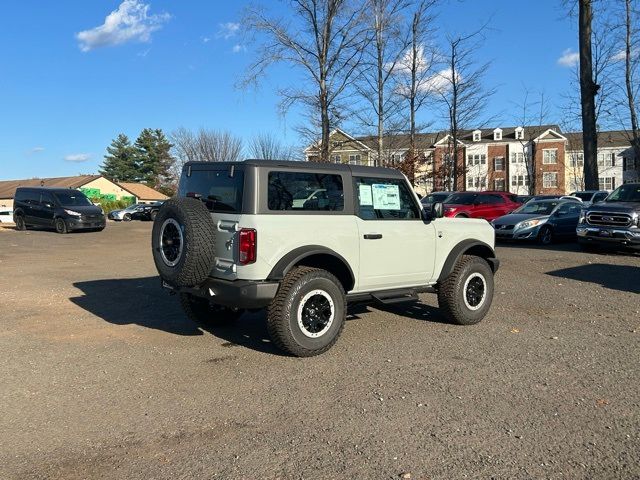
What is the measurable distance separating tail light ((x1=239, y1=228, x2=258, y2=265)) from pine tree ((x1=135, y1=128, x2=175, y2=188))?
95.8 m

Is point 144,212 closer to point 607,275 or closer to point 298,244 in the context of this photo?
point 607,275

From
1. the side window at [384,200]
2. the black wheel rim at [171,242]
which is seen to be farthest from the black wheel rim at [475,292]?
the black wheel rim at [171,242]

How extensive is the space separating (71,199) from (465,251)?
20804 mm

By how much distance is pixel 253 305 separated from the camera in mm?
5145

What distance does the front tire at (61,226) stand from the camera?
22489 millimetres

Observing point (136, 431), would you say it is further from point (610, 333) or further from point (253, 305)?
point (610, 333)

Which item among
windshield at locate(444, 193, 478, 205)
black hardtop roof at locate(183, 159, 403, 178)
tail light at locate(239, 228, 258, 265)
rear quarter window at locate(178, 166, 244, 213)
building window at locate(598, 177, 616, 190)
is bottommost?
tail light at locate(239, 228, 258, 265)

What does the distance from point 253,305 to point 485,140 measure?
76.0 m

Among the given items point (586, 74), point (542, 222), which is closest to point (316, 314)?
point (542, 222)

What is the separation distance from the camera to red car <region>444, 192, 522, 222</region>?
805 inches

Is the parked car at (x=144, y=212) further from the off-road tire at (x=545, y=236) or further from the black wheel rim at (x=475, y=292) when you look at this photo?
the black wheel rim at (x=475, y=292)

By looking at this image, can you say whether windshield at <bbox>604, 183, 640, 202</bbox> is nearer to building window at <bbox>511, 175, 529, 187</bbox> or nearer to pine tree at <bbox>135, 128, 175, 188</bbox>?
building window at <bbox>511, 175, 529, 187</bbox>

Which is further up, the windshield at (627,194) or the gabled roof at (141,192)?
the gabled roof at (141,192)

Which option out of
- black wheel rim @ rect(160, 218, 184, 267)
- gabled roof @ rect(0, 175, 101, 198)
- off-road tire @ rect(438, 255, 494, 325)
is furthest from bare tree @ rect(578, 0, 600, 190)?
gabled roof @ rect(0, 175, 101, 198)
